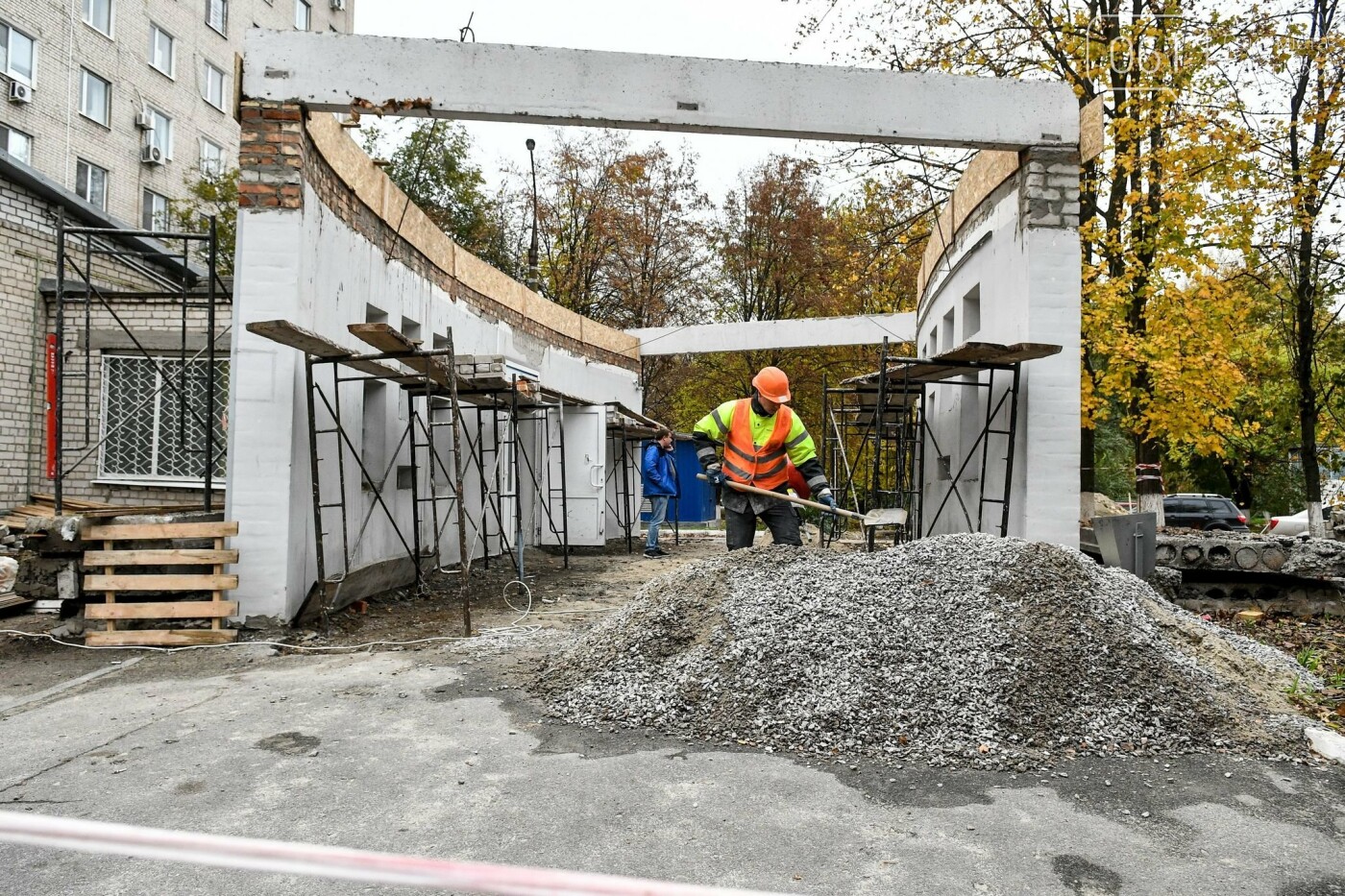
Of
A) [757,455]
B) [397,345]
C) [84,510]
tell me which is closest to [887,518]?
[757,455]

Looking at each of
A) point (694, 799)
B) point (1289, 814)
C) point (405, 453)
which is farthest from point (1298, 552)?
point (405, 453)

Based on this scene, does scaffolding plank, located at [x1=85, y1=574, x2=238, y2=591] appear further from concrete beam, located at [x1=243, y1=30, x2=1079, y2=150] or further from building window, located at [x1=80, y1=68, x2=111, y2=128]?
building window, located at [x1=80, y1=68, x2=111, y2=128]

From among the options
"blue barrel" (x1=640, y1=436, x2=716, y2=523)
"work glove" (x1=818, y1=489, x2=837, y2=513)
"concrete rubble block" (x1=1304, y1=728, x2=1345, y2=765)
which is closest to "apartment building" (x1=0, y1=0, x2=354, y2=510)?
"work glove" (x1=818, y1=489, x2=837, y2=513)

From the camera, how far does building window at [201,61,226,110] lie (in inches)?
1067

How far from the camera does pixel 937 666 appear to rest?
484 centimetres

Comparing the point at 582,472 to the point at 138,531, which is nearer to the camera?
the point at 138,531

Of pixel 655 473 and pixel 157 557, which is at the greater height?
pixel 655 473

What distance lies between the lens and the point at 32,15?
2075cm

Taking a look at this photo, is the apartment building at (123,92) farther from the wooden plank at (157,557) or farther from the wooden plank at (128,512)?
the wooden plank at (157,557)

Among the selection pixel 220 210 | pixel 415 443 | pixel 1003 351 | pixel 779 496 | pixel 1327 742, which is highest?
pixel 220 210

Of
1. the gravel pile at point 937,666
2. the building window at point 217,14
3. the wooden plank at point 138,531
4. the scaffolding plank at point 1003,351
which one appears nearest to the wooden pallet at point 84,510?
the wooden plank at point 138,531

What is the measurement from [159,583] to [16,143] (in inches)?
732

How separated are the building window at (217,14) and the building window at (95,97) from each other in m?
5.18

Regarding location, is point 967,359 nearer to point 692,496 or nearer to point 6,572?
point 6,572
